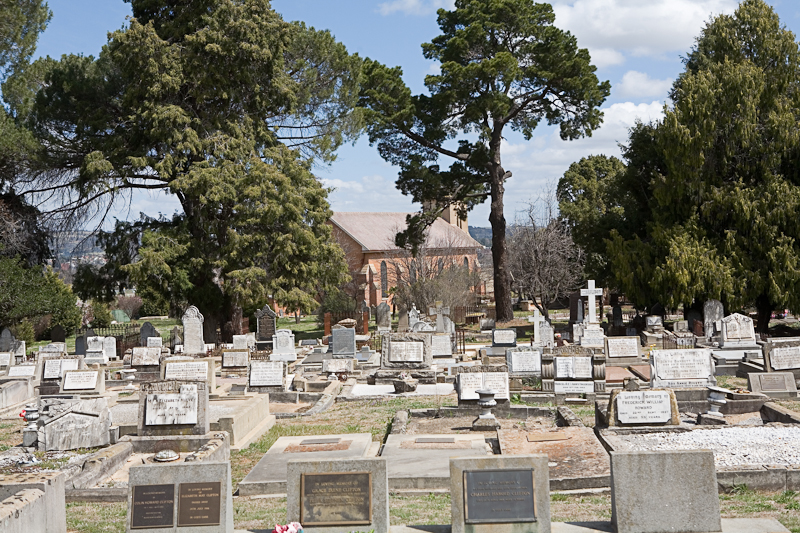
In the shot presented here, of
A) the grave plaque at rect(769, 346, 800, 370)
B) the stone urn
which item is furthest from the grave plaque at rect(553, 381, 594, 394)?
the grave plaque at rect(769, 346, 800, 370)

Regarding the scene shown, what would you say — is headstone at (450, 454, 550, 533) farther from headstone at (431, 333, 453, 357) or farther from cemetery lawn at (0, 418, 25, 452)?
headstone at (431, 333, 453, 357)

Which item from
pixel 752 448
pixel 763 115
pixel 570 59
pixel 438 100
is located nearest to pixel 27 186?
pixel 438 100

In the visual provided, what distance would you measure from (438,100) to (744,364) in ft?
64.8

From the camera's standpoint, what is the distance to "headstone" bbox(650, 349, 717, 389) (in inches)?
604

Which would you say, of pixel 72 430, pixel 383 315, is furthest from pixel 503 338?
pixel 72 430

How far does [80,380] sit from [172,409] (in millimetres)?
7285

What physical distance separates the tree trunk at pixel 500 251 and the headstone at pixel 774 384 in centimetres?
2145

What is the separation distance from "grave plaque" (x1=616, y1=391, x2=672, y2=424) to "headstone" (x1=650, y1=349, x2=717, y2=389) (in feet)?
13.9

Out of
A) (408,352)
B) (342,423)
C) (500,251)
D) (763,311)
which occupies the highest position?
(500,251)

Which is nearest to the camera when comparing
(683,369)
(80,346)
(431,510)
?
(431,510)

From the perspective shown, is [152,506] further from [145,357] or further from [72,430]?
[145,357]

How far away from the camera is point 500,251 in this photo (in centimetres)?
3728

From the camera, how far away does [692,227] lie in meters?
30.6

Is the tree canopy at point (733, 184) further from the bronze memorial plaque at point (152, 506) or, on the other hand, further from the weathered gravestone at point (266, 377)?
the bronze memorial plaque at point (152, 506)
